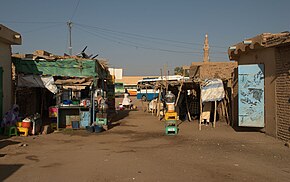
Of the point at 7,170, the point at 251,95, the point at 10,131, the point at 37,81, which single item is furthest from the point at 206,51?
the point at 7,170

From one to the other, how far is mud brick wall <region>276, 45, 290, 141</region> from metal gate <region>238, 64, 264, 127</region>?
41.3 inches

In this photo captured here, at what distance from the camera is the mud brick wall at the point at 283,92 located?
9586mm

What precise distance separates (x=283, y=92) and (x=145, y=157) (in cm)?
572

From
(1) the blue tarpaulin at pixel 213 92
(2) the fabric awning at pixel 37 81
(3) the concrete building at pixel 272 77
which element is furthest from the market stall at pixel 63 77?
(3) the concrete building at pixel 272 77

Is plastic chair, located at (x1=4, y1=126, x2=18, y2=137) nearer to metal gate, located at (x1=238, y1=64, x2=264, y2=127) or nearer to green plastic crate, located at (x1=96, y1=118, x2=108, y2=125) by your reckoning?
green plastic crate, located at (x1=96, y1=118, x2=108, y2=125)

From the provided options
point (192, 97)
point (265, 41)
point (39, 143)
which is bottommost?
point (39, 143)

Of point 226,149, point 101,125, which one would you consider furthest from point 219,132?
point 101,125

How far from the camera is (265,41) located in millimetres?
10477

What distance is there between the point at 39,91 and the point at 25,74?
313 cm

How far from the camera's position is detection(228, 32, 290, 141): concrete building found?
31.7ft

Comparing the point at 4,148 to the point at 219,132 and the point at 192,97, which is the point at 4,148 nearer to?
the point at 219,132

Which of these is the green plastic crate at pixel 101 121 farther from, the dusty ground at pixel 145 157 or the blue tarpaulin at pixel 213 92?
the blue tarpaulin at pixel 213 92

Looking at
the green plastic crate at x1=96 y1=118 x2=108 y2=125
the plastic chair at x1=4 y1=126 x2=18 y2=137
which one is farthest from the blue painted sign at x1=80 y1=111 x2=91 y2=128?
Answer: the plastic chair at x1=4 y1=126 x2=18 y2=137

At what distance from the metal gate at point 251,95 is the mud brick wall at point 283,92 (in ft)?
3.44
